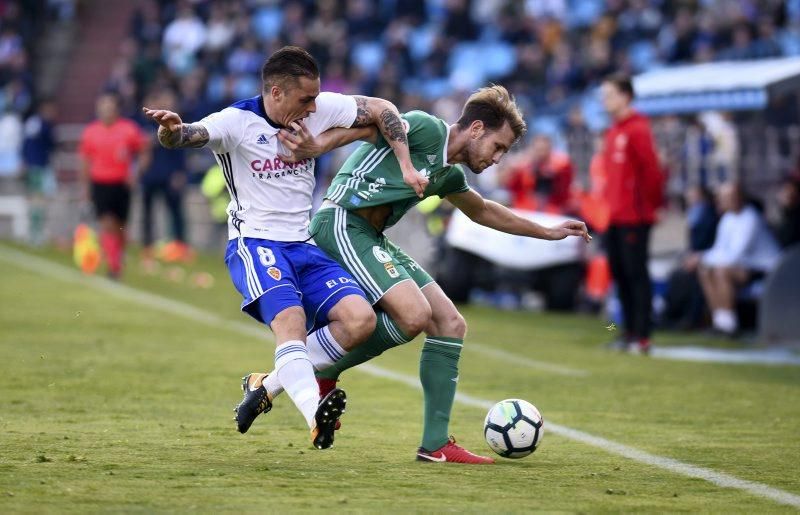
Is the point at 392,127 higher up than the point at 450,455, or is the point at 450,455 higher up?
the point at 392,127

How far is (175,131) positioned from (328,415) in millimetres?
1490

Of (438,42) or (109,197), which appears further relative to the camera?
(438,42)

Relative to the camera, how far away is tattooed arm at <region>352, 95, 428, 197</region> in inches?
286

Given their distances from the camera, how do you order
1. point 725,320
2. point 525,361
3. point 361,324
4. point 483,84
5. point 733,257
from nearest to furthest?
point 361,324 → point 525,361 → point 733,257 → point 725,320 → point 483,84

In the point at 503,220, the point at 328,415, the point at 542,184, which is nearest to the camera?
the point at 328,415

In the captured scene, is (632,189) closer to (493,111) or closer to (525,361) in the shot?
(525,361)

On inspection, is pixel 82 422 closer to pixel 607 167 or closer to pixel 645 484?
pixel 645 484

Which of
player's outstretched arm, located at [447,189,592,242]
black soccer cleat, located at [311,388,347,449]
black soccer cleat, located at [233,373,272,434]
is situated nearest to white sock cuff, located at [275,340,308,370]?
black soccer cleat, located at [233,373,272,434]

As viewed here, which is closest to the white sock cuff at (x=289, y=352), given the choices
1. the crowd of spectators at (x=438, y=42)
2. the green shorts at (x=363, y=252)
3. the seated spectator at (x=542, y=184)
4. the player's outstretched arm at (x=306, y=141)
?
the green shorts at (x=363, y=252)

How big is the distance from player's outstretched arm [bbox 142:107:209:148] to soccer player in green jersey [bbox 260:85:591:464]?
61 cm

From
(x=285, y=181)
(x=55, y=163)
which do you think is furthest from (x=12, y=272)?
(x=285, y=181)

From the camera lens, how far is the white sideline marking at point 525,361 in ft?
40.9

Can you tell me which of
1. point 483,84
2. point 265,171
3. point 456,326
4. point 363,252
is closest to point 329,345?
point 363,252

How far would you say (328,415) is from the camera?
6.66 m
